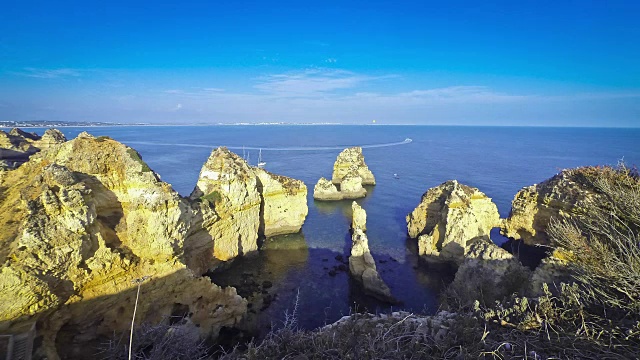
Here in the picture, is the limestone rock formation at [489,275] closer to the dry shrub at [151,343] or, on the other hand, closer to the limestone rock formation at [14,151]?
the dry shrub at [151,343]

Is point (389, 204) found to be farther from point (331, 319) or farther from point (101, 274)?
point (101, 274)

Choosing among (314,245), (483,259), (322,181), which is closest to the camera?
(483,259)

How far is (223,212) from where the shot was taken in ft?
73.2

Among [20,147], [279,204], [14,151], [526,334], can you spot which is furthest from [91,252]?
[20,147]

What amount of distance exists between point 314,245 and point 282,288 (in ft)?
25.9

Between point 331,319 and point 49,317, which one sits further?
point 331,319

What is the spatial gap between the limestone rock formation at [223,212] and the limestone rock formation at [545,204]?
20186 millimetres

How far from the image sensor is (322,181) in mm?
46562

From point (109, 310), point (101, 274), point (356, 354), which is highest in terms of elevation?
point (356, 354)

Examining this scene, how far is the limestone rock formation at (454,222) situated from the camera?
2244 cm

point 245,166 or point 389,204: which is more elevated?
point 245,166

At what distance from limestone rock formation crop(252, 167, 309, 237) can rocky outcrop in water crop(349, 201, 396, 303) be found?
901 centimetres

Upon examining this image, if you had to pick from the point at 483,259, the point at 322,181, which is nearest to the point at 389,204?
the point at 322,181

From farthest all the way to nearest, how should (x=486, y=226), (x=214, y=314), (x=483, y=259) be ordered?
(x=486, y=226) < (x=483, y=259) < (x=214, y=314)
